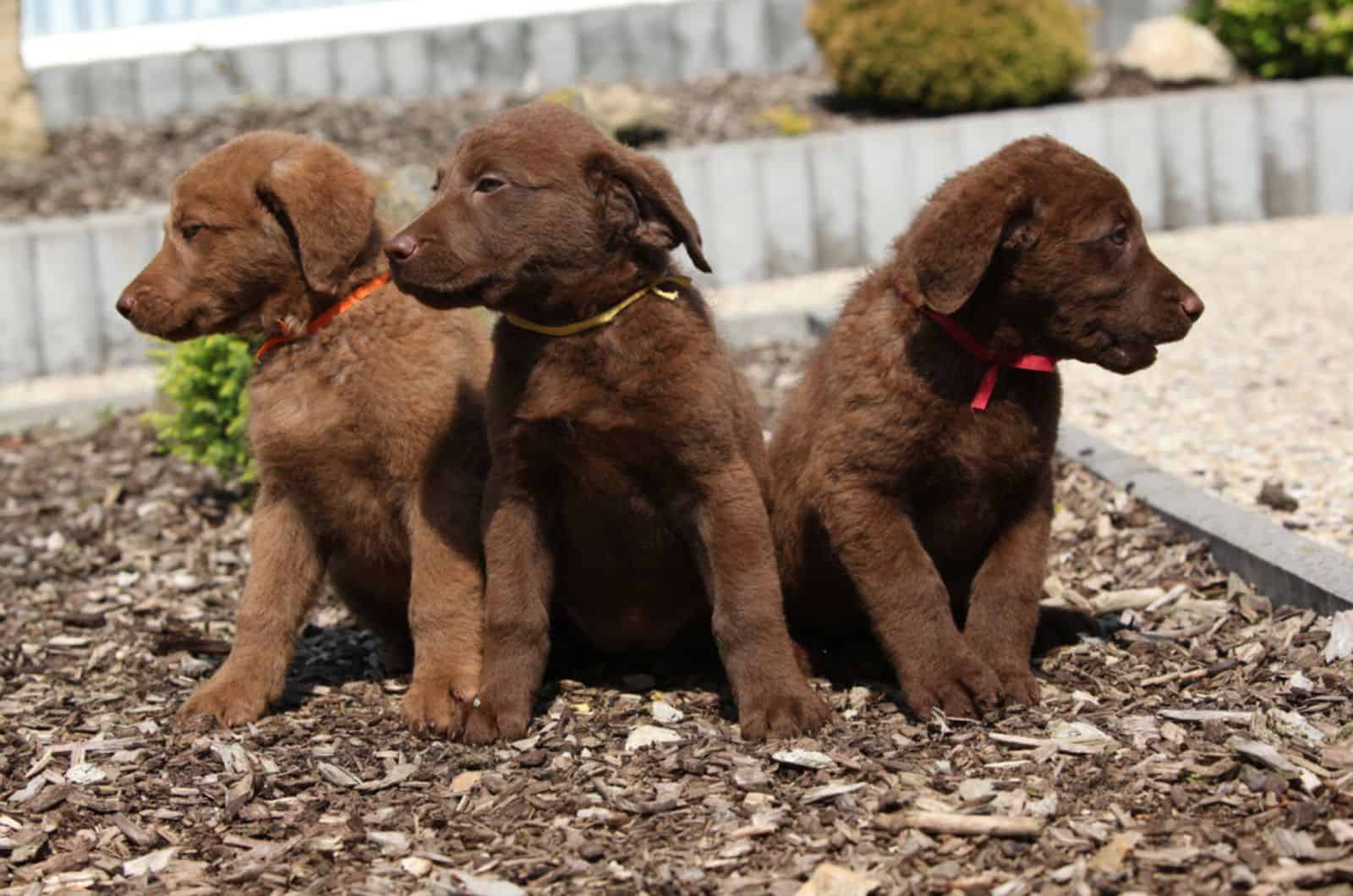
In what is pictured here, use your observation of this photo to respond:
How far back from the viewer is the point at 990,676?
429 centimetres

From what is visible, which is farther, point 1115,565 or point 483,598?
point 1115,565

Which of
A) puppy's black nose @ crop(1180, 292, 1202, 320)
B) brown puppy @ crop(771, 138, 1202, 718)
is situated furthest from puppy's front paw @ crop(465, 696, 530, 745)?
puppy's black nose @ crop(1180, 292, 1202, 320)

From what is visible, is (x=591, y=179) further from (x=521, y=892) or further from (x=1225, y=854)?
(x=1225, y=854)

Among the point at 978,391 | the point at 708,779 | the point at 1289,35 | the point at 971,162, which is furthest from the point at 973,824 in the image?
the point at 1289,35

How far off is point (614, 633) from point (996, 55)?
873cm

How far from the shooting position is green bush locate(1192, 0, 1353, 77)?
41.7ft

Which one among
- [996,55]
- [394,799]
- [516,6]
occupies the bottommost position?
[394,799]

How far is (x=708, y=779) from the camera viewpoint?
402cm

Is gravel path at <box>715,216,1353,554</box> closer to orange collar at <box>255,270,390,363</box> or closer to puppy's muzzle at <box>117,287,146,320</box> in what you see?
orange collar at <box>255,270,390,363</box>

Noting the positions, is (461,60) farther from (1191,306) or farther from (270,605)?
(1191,306)

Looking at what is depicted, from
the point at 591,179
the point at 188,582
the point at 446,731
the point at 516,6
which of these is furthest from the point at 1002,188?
the point at 516,6

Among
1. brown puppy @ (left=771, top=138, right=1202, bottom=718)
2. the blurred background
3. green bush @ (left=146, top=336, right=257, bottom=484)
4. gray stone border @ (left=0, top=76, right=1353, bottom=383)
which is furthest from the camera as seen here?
gray stone border @ (left=0, top=76, right=1353, bottom=383)

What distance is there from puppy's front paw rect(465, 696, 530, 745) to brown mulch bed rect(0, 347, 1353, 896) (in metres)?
0.04

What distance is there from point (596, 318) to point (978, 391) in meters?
1.04
